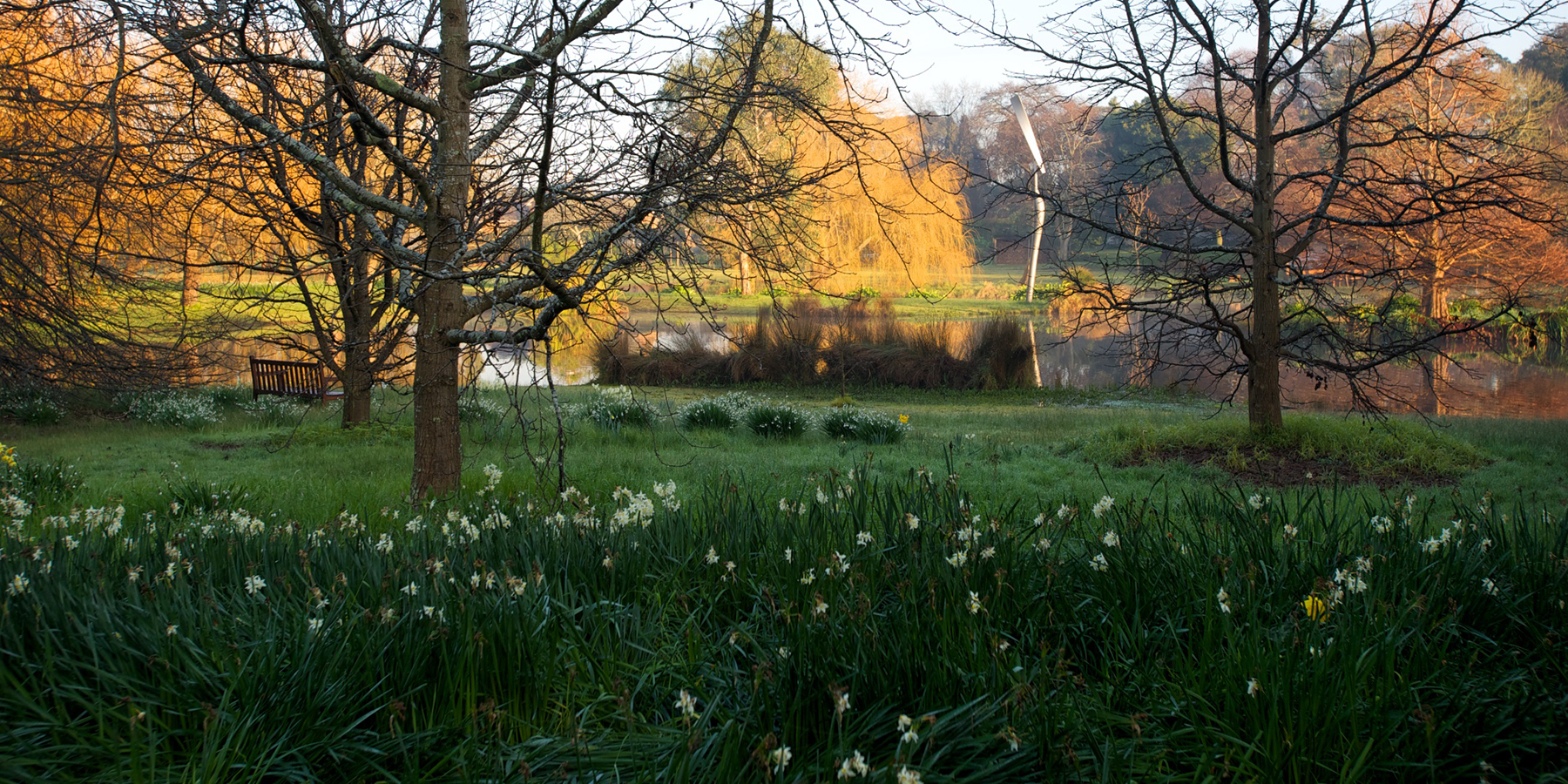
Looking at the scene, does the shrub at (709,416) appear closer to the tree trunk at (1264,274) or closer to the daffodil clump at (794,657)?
the tree trunk at (1264,274)

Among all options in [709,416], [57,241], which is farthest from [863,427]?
[57,241]

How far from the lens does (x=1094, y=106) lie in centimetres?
891

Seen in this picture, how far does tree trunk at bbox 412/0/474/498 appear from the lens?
4977mm

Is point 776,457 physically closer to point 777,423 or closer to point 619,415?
point 777,423

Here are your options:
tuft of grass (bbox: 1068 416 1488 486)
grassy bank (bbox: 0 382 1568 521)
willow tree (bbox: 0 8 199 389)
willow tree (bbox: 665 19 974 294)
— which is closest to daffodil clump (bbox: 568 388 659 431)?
grassy bank (bbox: 0 382 1568 521)

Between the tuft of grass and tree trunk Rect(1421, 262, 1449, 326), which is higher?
tree trunk Rect(1421, 262, 1449, 326)

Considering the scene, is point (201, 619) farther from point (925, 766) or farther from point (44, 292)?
point (44, 292)

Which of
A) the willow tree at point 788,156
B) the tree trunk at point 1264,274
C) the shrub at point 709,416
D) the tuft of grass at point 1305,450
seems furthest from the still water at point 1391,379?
the willow tree at point 788,156

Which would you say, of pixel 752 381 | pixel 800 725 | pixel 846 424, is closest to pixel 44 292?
pixel 846 424

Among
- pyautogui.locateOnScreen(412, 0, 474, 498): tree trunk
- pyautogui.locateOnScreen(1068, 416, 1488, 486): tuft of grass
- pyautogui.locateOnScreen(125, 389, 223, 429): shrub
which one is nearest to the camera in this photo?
pyautogui.locateOnScreen(412, 0, 474, 498): tree trunk

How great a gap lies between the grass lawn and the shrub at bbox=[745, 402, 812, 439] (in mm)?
7139

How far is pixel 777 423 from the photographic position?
11609 mm

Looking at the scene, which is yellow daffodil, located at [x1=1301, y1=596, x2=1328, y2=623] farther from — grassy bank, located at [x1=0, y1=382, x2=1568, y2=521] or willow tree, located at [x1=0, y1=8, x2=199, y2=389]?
willow tree, located at [x1=0, y1=8, x2=199, y2=389]

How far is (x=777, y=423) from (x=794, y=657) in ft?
30.4
